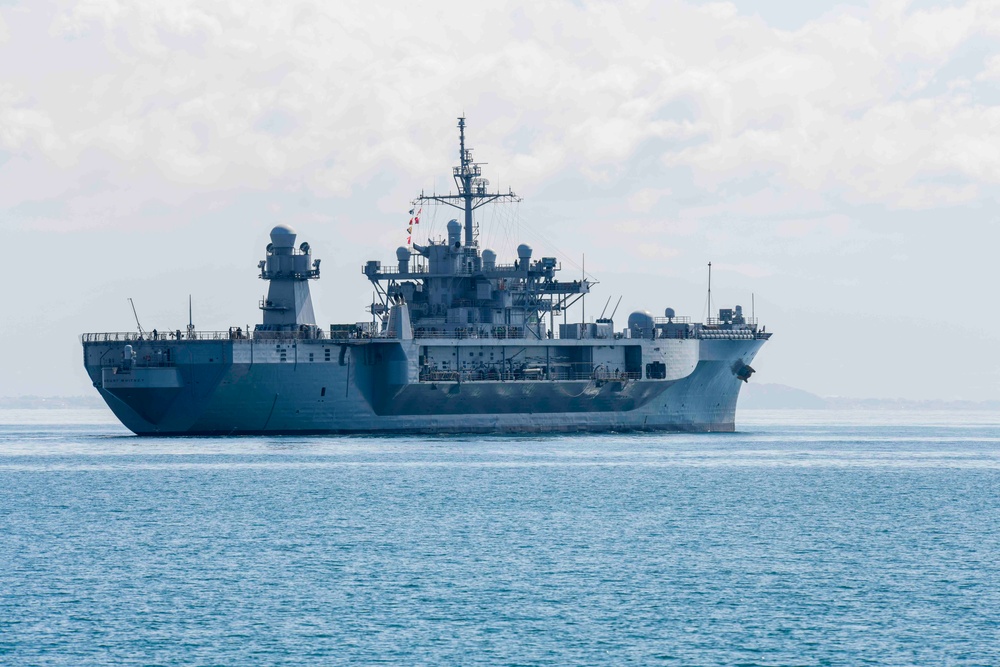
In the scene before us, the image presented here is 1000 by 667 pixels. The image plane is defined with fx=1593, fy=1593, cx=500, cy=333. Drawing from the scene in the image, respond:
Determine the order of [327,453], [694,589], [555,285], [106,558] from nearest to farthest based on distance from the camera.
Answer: [694,589] < [106,558] < [327,453] < [555,285]

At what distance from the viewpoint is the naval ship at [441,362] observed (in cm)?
6775

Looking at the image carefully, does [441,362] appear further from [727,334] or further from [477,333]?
[727,334]

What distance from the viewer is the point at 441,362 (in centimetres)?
7369

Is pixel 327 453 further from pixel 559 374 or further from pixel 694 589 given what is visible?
pixel 694 589

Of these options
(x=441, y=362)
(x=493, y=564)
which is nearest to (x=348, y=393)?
(x=441, y=362)

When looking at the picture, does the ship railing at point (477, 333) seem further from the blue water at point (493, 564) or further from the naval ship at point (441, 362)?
the blue water at point (493, 564)

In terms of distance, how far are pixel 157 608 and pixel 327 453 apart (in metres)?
35.6

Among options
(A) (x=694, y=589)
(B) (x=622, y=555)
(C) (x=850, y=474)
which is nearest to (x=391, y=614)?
(A) (x=694, y=589)

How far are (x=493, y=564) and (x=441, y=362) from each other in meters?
39.4

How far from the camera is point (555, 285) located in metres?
80.9

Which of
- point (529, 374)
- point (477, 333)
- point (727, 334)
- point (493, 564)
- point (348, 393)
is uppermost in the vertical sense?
point (727, 334)

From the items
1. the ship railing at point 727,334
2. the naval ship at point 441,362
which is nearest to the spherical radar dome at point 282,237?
the naval ship at point 441,362

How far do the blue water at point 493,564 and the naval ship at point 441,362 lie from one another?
663cm

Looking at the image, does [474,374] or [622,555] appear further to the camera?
[474,374]
